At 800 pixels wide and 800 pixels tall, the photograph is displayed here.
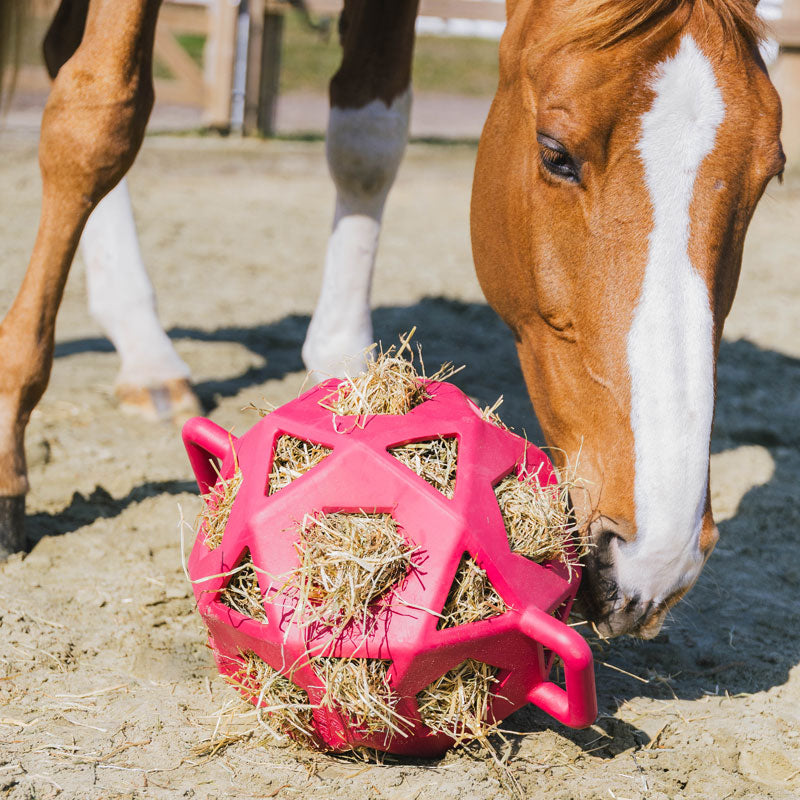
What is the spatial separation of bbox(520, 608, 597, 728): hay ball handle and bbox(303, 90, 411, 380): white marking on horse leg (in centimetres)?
182

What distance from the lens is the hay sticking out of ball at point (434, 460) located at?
1.53m

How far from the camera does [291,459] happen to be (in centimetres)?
160

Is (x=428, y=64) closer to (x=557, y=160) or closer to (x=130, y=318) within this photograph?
(x=130, y=318)

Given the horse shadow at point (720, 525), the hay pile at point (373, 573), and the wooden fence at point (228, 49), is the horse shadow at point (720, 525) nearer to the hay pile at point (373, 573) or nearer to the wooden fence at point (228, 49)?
the hay pile at point (373, 573)

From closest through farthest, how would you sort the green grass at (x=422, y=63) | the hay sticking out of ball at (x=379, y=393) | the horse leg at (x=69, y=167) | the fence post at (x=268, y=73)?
1. the hay sticking out of ball at (x=379, y=393)
2. the horse leg at (x=69, y=167)
3. the fence post at (x=268, y=73)
4. the green grass at (x=422, y=63)

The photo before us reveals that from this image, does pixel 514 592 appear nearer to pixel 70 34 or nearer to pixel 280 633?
pixel 280 633

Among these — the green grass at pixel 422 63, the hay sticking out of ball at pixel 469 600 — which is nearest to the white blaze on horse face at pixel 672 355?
the hay sticking out of ball at pixel 469 600

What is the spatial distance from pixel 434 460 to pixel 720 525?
1.46 meters

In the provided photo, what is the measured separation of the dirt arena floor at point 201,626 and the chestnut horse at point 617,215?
0.26m

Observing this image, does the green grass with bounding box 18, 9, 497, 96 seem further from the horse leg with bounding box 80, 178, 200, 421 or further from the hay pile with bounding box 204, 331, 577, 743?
the hay pile with bounding box 204, 331, 577, 743

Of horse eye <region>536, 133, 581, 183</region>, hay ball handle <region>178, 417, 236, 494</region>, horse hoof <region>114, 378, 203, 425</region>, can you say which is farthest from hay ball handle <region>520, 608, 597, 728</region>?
horse hoof <region>114, 378, 203, 425</region>

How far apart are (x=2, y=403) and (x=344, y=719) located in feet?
3.95

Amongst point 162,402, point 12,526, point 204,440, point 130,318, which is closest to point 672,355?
point 204,440

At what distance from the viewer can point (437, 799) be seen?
1.50 meters
